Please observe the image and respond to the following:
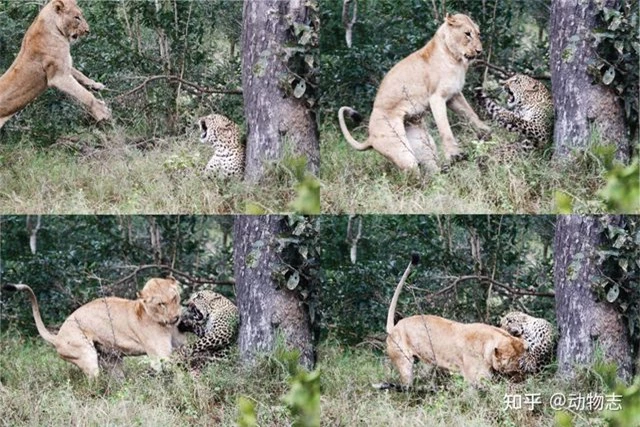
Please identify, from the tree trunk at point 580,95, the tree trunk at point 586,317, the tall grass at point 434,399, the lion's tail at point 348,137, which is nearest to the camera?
the tall grass at point 434,399

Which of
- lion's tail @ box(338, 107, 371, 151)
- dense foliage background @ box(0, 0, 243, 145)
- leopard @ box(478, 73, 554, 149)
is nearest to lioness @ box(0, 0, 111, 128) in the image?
dense foliage background @ box(0, 0, 243, 145)

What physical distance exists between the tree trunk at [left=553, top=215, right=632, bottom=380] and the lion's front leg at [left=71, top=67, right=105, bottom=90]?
11.1 ft

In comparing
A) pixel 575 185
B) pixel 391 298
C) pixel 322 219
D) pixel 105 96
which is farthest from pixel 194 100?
pixel 575 185

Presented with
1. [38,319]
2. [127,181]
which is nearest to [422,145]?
[127,181]

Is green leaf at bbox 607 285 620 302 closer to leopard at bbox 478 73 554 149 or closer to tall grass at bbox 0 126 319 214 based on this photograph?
leopard at bbox 478 73 554 149

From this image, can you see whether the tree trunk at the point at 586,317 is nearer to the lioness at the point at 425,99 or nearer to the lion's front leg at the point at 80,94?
the lioness at the point at 425,99

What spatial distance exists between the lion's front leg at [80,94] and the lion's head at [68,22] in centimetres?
29

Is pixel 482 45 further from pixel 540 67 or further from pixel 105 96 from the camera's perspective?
pixel 105 96

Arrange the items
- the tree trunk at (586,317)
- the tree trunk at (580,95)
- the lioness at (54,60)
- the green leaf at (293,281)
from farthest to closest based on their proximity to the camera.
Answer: the lioness at (54,60)
the green leaf at (293,281)
the tree trunk at (580,95)
the tree trunk at (586,317)

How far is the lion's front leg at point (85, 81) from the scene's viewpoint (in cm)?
1066

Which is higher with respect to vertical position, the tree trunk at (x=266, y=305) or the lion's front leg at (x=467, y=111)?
the lion's front leg at (x=467, y=111)

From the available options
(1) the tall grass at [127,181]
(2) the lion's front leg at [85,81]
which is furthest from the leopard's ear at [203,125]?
(2) the lion's front leg at [85,81]

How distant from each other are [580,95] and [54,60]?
12.2 feet

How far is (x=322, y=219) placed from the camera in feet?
34.1
